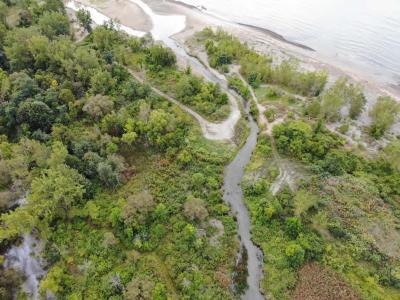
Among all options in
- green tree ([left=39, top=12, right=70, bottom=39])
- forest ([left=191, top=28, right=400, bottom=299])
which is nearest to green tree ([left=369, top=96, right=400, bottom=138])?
forest ([left=191, top=28, right=400, bottom=299])

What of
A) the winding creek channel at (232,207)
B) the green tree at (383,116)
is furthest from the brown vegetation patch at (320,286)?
the green tree at (383,116)

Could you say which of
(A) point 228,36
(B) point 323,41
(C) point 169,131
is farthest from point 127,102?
(B) point 323,41

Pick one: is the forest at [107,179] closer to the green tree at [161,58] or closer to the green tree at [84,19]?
the green tree at [161,58]

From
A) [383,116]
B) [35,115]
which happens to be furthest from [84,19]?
[383,116]

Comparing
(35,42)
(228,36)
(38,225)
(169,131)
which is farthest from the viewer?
(228,36)

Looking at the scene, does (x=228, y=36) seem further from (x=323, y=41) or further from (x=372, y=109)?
(x=372, y=109)

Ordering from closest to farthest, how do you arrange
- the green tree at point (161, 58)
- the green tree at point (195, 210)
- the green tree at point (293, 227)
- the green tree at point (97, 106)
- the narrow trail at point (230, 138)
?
the narrow trail at point (230, 138)
the green tree at point (293, 227)
the green tree at point (195, 210)
the green tree at point (97, 106)
the green tree at point (161, 58)

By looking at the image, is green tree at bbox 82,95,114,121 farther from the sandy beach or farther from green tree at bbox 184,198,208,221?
the sandy beach

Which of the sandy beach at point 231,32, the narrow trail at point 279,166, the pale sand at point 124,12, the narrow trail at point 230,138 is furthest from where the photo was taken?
the pale sand at point 124,12
